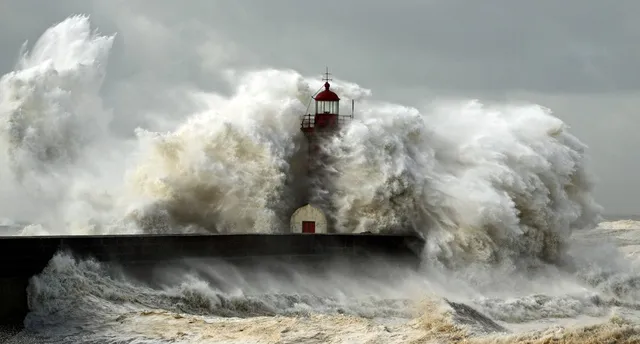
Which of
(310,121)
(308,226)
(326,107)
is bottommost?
(308,226)

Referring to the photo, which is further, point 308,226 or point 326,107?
point 326,107

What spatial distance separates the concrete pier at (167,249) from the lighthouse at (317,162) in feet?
5.67

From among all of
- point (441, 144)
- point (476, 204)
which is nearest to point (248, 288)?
point (476, 204)

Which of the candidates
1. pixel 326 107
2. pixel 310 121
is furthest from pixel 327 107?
pixel 310 121

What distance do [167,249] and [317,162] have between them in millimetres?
6504

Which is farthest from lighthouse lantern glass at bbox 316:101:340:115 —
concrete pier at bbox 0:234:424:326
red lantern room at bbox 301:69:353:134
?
concrete pier at bbox 0:234:424:326

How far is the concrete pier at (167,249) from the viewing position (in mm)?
9969

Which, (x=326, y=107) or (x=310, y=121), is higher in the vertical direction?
(x=326, y=107)

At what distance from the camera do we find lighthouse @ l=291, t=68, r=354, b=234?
17.5 metres

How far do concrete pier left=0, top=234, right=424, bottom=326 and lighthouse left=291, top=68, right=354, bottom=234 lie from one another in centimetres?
173

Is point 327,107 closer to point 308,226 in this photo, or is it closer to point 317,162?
point 317,162

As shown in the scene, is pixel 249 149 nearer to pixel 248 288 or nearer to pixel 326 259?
pixel 326 259

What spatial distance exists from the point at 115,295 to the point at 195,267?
178 cm

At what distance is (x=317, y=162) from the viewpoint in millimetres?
18062
